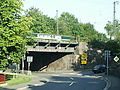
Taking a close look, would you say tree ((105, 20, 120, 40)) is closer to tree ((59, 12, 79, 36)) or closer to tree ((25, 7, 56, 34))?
tree ((59, 12, 79, 36))

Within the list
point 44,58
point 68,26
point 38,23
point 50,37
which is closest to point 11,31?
point 50,37

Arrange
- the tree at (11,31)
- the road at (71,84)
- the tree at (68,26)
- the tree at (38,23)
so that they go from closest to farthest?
the road at (71,84)
the tree at (11,31)
the tree at (38,23)
the tree at (68,26)

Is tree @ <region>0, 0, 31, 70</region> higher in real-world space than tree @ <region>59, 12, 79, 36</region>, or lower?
lower

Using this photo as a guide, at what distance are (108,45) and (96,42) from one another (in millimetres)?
2962

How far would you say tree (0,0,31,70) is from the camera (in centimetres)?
2199

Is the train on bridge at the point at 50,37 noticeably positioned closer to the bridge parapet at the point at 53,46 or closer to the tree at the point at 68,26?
the bridge parapet at the point at 53,46

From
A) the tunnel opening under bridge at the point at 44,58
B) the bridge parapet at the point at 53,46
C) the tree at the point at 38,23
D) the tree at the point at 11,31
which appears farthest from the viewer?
the tree at the point at 38,23

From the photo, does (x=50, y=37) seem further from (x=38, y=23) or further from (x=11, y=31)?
(x=38, y=23)

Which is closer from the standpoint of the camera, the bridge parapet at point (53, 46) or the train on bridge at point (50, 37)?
the train on bridge at point (50, 37)

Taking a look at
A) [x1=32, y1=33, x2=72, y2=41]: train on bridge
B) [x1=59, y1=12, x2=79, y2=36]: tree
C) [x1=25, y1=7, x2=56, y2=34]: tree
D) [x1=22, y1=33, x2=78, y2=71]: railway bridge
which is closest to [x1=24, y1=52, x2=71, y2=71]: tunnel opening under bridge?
[x1=22, y1=33, x2=78, y2=71]: railway bridge

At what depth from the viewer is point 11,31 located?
870 inches

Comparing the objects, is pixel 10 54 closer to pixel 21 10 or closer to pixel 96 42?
pixel 21 10

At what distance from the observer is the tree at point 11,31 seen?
866 inches

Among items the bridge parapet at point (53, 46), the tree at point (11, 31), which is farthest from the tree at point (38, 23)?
the tree at point (11, 31)
